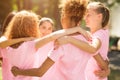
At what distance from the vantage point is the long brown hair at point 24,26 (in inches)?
155

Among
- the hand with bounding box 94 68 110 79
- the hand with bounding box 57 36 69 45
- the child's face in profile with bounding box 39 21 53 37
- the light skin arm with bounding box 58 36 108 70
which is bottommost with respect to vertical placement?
the hand with bounding box 94 68 110 79

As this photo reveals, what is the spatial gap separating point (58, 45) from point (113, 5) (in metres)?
21.3

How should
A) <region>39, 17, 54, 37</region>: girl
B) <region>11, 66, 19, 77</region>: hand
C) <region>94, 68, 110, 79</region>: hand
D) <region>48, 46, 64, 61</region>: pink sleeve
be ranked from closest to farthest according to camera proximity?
<region>48, 46, 64, 61</region>: pink sleeve < <region>11, 66, 19, 77</region>: hand < <region>94, 68, 110, 79</region>: hand < <region>39, 17, 54, 37</region>: girl

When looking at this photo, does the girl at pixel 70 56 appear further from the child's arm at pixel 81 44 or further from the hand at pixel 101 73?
the hand at pixel 101 73

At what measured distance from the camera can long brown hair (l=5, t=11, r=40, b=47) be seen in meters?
3.93

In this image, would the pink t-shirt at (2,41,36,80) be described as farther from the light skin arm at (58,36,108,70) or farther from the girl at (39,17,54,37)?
the girl at (39,17,54,37)

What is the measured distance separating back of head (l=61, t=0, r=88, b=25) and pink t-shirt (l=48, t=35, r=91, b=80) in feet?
0.52

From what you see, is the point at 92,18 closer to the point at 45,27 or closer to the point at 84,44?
the point at 84,44

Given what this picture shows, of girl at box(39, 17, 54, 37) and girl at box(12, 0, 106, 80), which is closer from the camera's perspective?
girl at box(12, 0, 106, 80)

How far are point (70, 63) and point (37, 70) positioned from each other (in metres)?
0.26

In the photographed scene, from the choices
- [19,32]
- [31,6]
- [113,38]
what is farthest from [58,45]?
[113,38]

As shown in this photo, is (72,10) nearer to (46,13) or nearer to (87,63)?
(87,63)

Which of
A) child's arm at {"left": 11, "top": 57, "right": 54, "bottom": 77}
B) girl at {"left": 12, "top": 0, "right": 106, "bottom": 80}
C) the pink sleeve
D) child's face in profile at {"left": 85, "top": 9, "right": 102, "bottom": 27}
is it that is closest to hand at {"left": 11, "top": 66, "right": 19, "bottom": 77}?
child's arm at {"left": 11, "top": 57, "right": 54, "bottom": 77}

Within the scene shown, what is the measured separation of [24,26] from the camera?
392cm
